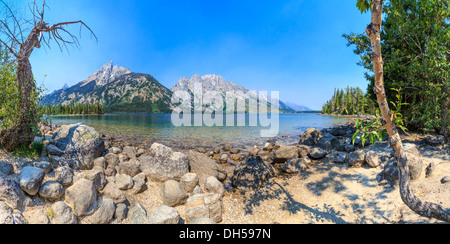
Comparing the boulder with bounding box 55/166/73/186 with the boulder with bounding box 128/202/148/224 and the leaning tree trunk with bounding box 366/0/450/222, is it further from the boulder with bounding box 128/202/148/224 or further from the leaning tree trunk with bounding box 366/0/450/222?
the leaning tree trunk with bounding box 366/0/450/222

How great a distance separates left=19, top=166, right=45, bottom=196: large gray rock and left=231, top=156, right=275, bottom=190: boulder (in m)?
8.91

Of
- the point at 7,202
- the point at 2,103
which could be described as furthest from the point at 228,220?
the point at 2,103

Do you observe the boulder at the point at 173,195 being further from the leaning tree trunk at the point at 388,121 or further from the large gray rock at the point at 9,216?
the leaning tree trunk at the point at 388,121

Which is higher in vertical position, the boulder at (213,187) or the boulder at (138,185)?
the boulder at (138,185)

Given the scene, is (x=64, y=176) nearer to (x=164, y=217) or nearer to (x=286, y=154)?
(x=164, y=217)

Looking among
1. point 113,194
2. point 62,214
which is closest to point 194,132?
point 113,194

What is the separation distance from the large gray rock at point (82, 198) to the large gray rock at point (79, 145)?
127 inches

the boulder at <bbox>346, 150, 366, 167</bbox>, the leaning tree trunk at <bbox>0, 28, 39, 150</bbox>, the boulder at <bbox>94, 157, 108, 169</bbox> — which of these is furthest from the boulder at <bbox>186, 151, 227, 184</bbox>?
the boulder at <bbox>346, 150, 366, 167</bbox>

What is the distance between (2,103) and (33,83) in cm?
149

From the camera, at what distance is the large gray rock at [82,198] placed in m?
6.00

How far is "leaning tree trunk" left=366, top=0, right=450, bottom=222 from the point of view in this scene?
3.71m

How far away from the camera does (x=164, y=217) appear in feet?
22.1

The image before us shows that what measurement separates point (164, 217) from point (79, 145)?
6.41m

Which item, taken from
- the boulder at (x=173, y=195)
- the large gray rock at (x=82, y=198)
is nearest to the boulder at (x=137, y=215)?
the boulder at (x=173, y=195)
